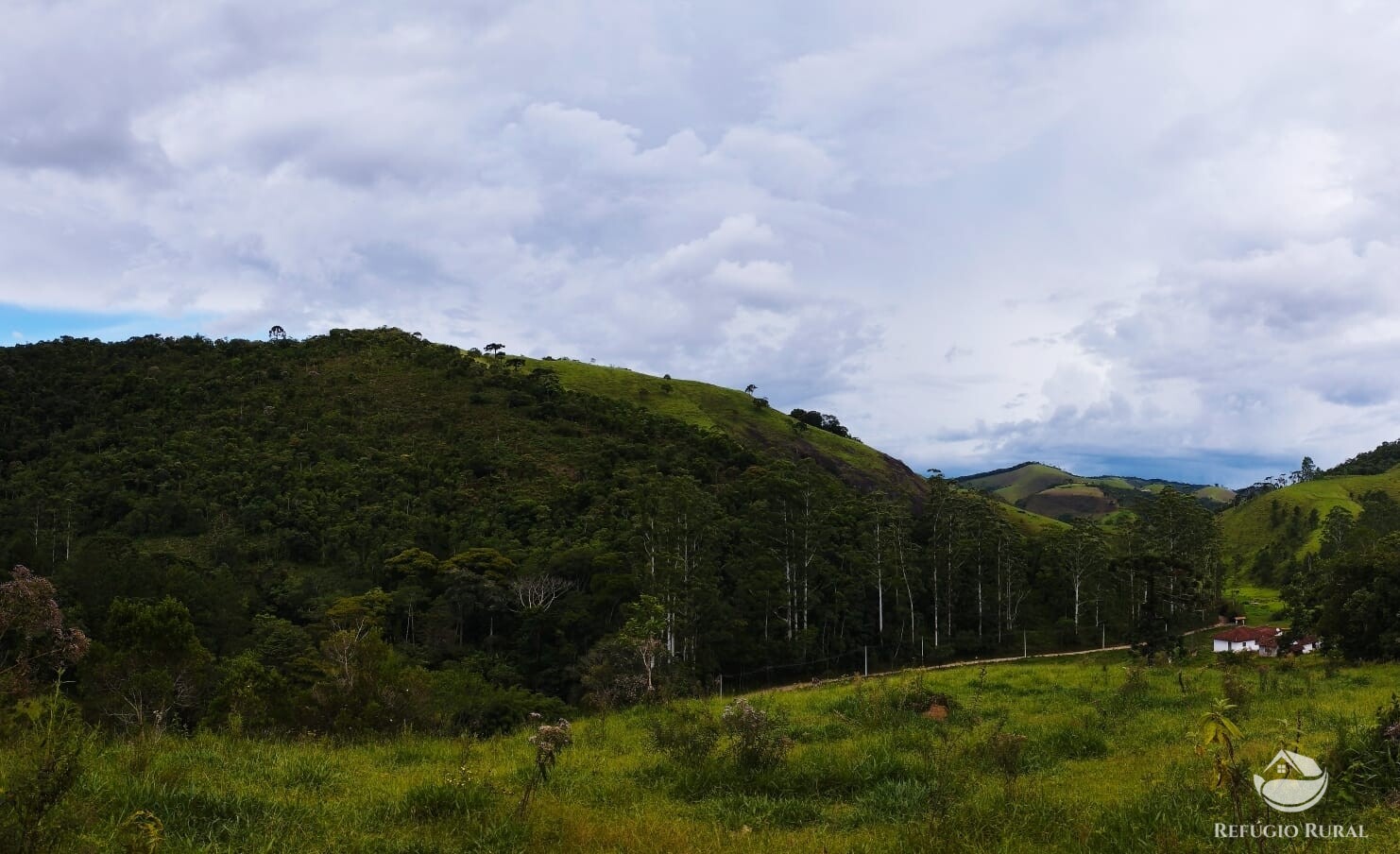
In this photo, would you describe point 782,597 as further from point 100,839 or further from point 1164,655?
point 100,839

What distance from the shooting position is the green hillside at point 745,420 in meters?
113

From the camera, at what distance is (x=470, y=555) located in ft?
169

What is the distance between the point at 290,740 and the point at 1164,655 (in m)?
37.3

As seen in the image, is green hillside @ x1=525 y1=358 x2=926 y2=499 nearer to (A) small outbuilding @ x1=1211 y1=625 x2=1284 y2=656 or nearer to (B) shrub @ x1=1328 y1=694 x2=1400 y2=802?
(A) small outbuilding @ x1=1211 y1=625 x2=1284 y2=656

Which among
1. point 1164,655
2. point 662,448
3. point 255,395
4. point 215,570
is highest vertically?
point 255,395

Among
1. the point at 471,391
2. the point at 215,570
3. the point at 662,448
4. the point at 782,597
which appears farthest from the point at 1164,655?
the point at 471,391

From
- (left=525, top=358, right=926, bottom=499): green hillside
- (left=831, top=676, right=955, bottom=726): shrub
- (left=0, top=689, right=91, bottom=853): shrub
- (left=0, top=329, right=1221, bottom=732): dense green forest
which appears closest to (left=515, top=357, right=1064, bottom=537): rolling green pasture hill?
(left=525, top=358, right=926, bottom=499): green hillside

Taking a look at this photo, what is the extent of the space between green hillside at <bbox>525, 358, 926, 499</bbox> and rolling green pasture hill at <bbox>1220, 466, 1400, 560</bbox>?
171ft

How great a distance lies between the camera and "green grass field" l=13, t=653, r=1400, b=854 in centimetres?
591

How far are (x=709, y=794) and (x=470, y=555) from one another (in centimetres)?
4653

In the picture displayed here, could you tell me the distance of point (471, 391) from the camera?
10081cm

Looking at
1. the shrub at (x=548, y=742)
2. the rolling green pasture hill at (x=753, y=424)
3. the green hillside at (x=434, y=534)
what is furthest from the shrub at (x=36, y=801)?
the rolling green pasture hill at (x=753, y=424)

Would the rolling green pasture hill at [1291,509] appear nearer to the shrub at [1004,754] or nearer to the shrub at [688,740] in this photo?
the shrub at [1004,754]

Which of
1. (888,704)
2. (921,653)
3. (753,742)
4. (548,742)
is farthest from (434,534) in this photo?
(548,742)
